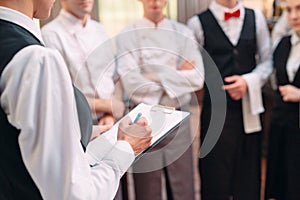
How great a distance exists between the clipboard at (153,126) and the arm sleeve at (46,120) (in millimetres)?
151

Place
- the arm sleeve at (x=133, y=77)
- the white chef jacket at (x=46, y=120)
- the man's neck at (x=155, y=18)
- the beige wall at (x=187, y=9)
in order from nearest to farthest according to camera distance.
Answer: the white chef jacket at (x=46, y=120) → the arm sleeve at (x=133, y=77) → the man's neck at (x=155, y=18) → the beige wall at (x=187, y=9)

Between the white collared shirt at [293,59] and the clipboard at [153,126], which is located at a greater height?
the clipboard at [153,126]

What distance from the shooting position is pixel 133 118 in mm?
781

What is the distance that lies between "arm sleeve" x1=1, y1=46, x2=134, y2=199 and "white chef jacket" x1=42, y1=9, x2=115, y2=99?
633 mm

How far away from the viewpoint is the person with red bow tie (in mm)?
1489

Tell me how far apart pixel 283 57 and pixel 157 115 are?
90cm

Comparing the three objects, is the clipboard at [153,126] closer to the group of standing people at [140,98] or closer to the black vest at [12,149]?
the group of standing people at [140,98]

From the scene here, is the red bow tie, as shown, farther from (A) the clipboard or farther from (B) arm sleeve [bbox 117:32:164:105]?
(A) the clipboard

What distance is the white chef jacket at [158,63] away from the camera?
1.24 m

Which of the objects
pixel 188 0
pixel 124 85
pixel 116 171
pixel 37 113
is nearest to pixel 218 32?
pixel 124 85

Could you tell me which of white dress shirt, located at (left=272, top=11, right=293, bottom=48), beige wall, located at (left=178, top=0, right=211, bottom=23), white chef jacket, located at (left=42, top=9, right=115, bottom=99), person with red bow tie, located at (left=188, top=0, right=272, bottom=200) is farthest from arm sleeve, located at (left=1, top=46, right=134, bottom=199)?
beige wall, located at (left=178, top=0, right=211, bottom=23)

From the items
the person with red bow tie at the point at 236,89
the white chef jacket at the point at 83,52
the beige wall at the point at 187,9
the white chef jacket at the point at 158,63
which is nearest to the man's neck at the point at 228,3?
the person with red bow tie at the point at 236,89

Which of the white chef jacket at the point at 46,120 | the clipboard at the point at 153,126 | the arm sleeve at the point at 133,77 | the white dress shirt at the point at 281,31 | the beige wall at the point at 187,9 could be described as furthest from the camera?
the beige wall at the point at 187,9

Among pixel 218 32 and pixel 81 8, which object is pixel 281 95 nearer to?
pixel 218 32
